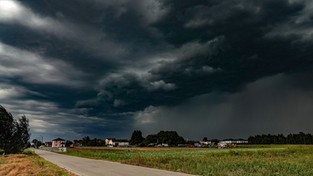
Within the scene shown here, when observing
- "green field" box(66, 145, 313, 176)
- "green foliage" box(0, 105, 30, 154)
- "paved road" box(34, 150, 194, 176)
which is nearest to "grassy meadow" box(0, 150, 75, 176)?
"paved road" box(34, 150, 194, 176)

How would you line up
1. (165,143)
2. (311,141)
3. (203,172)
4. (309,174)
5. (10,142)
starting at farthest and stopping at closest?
(165,143), (311,141), (10,142), (203,172), (309,174)

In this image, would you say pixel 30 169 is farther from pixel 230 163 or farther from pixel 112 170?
pixel 230 163

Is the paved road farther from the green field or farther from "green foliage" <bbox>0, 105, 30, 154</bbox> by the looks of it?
"green foliage" <bbox>0, 105, 30, 154</bbox>

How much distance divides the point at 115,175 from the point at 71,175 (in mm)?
3245

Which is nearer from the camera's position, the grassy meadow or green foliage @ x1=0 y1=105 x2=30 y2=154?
the grassy meadow

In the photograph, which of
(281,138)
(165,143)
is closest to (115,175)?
(165,143)

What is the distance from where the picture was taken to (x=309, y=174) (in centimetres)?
2309

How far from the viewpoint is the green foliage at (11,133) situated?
6862 cm

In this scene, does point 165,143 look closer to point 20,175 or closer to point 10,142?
point 10,142

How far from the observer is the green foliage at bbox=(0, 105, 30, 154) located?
68.6 m

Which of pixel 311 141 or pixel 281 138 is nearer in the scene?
pixel 311 141

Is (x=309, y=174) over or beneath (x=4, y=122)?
beneath

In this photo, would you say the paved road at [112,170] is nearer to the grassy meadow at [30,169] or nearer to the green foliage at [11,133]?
the grassy meadow at [30,169]

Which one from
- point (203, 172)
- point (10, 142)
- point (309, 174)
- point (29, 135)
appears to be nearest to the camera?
point (309, 174)
